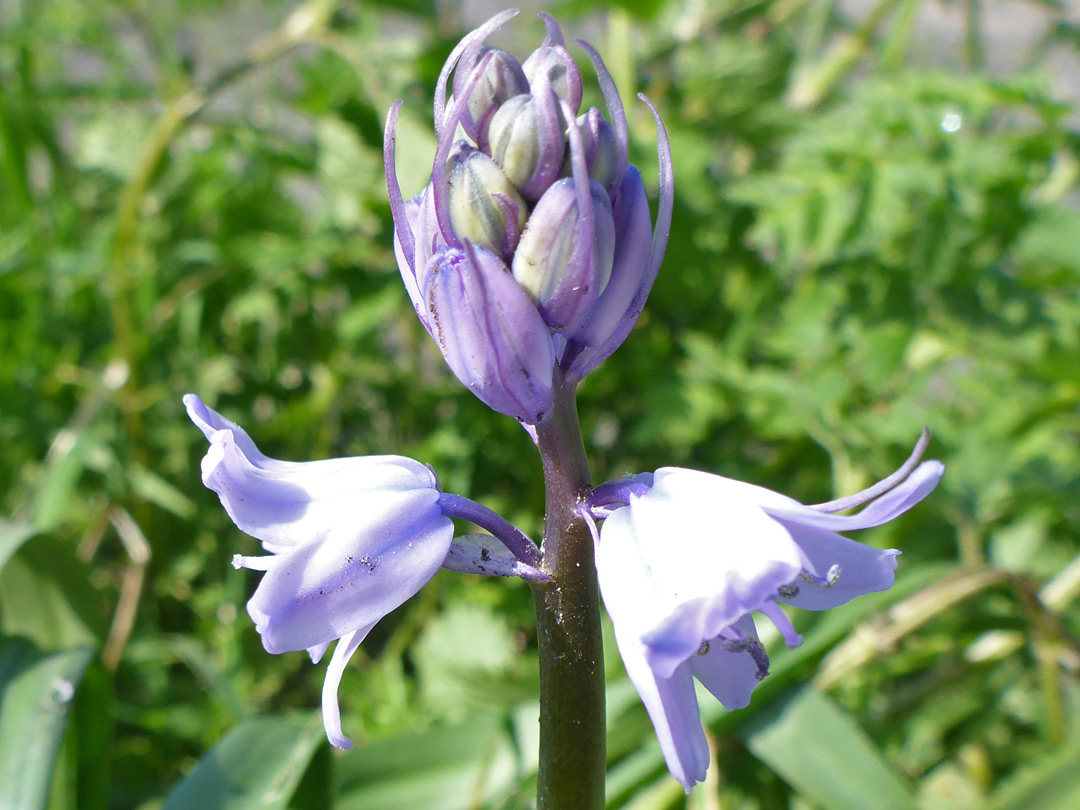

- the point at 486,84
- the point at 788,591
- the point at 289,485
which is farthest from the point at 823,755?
the point at 486,84

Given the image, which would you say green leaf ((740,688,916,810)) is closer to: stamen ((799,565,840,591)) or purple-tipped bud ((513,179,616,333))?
stamen ((799,565,840,591))

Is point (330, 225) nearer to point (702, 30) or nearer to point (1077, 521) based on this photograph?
point (702, 30)

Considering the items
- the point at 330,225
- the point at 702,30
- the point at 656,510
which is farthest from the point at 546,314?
the point at 702,30

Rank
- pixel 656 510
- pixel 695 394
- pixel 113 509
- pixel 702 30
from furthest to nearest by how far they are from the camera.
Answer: pixel 702 30 < pixel 113 509 < pixel 695 394 < pixel 656 510

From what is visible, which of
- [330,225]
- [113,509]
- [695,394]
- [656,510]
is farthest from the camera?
[330,225]

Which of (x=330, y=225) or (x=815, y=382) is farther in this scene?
(x=330, y=225)
